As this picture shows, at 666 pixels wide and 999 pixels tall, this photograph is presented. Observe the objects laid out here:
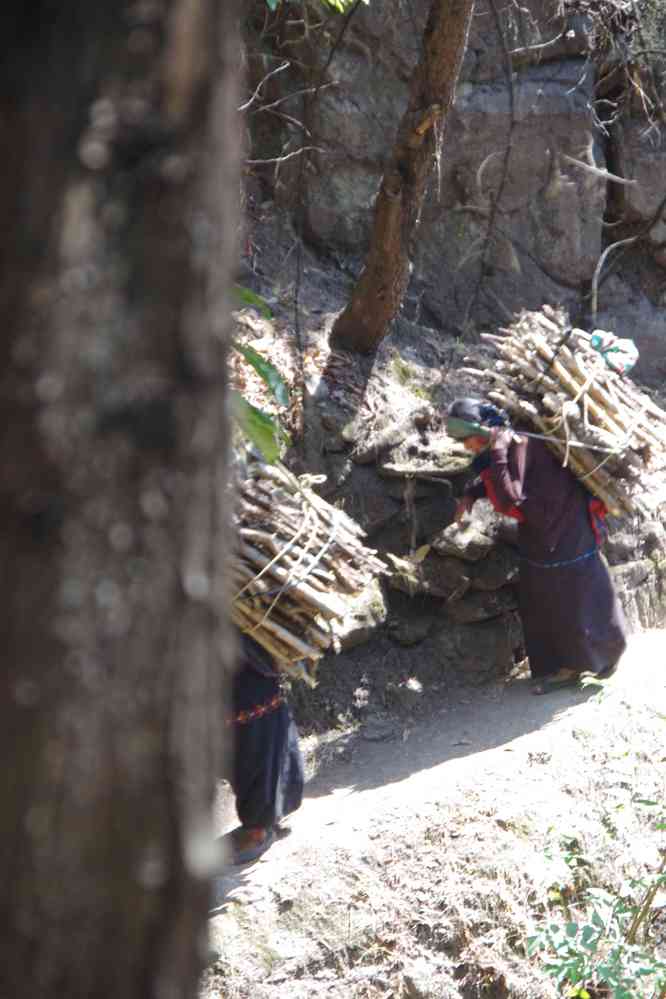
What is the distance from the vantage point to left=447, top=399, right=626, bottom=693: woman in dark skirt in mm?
5406

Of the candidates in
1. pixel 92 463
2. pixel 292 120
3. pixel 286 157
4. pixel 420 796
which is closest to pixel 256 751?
pixel 420 796

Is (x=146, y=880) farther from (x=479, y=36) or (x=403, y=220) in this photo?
(x=479, y=36)

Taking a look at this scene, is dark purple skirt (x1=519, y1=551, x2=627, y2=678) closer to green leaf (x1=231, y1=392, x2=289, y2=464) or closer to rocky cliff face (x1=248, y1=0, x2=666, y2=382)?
rocky cliff face (x1=248, y1=0, x2=666, y2=382)

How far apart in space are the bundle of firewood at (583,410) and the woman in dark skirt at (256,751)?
1.73 metres

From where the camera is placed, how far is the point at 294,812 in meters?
4.79

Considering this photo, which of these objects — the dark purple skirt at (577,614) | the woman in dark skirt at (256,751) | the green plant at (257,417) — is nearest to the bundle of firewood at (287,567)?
the woman in dark skirt at (256,751)

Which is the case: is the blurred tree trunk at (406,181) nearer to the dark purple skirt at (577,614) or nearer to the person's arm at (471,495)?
the person's arm at (471,495)

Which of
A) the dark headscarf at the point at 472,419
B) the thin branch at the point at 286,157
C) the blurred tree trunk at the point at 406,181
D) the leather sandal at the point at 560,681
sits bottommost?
the leather sandal at the point at 560,681

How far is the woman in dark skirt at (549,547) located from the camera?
5.41 metres

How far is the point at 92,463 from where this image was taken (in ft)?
2.93

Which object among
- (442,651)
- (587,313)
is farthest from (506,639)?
(587,313)

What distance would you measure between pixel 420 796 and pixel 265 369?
2.39m

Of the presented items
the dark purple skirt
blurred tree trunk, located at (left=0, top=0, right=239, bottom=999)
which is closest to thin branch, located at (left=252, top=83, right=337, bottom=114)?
the dark purple skirt

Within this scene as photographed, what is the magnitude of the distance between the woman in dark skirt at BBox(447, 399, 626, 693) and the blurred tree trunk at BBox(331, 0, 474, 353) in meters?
1.24
